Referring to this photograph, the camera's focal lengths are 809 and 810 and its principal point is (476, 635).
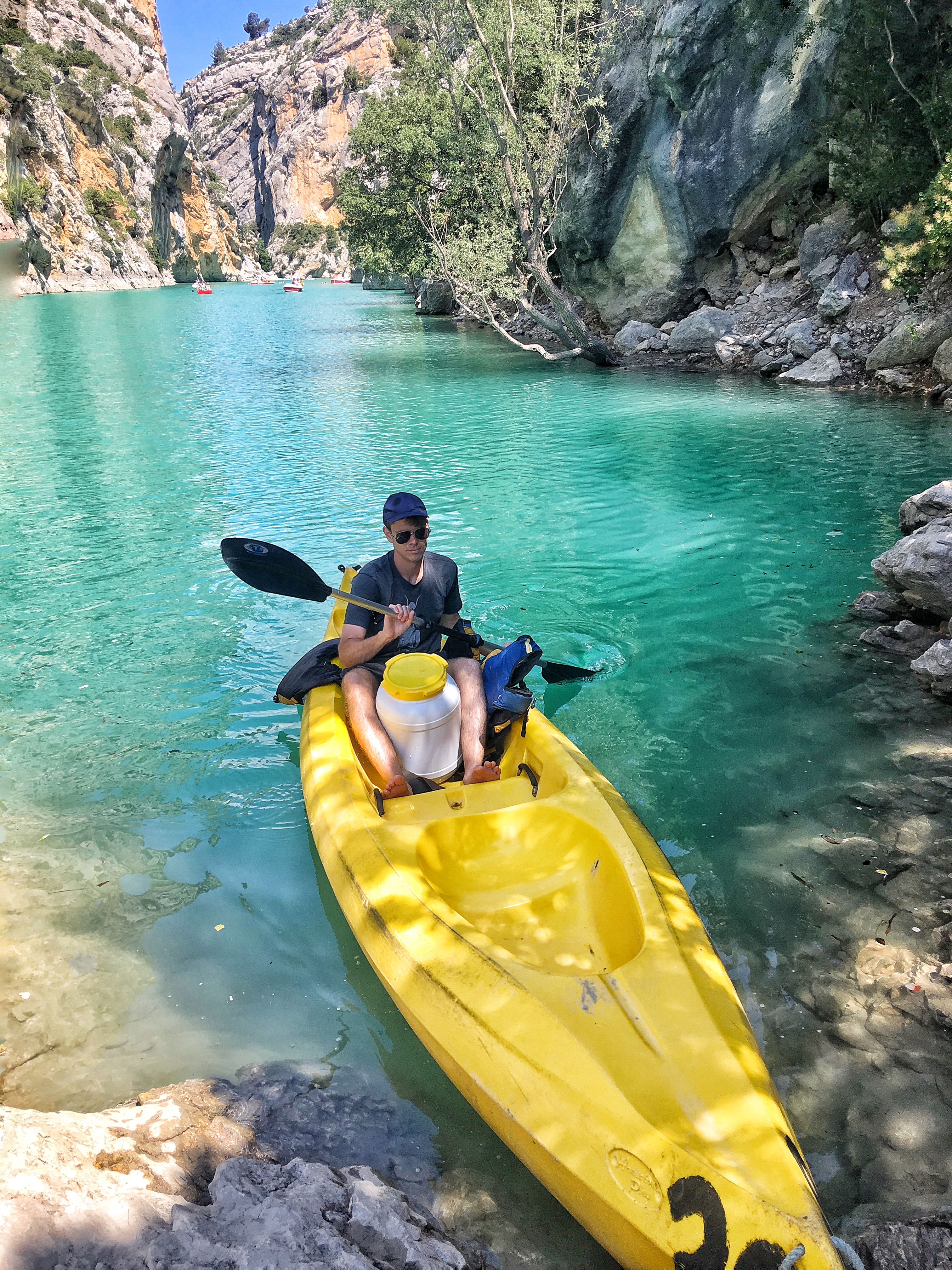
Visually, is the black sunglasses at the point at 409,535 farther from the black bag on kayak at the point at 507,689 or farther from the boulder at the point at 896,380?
the boulder at the point at 896,380

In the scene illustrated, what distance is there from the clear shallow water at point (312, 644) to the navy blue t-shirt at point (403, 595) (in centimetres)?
103

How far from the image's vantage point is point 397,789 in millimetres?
3580

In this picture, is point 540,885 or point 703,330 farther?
point 703,330

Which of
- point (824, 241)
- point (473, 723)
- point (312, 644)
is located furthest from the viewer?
point (824, 241)

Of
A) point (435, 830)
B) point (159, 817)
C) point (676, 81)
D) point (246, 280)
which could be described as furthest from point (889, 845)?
point (246, 280)

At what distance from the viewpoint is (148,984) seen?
315 centimetres

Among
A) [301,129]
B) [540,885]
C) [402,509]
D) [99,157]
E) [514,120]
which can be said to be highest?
[301,129]

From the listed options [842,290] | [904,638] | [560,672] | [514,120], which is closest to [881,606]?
[904,638]

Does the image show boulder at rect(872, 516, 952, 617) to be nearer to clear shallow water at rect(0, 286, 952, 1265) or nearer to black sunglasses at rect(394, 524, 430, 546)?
clear shallow water at rect(0, 286, 952, 1265)

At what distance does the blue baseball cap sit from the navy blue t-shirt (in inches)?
10.3

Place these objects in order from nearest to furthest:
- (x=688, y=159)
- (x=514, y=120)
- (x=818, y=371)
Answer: (x=818, y=371) < (x=514, y=120) < (x=688, y=159)

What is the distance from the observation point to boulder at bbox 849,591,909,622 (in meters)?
5.80

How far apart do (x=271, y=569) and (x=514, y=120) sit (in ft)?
52.5

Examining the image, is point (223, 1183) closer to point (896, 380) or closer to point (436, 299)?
point (896, 380)
